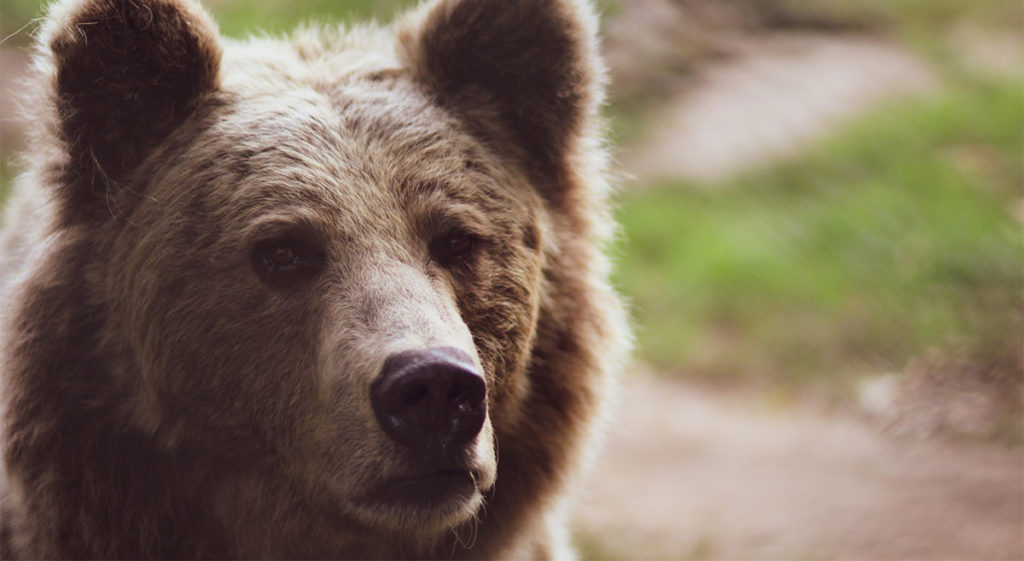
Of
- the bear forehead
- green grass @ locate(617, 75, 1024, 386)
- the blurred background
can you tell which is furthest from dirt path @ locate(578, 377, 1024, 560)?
the bear forehead

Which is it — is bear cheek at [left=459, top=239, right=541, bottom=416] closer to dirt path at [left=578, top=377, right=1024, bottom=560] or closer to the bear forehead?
the bear forehead

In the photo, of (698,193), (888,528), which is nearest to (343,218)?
(888,528)

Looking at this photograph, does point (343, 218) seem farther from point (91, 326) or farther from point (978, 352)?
point (978, 352)

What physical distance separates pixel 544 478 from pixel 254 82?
4.48 feet

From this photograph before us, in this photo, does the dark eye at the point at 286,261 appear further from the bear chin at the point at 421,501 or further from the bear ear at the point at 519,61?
the bear ear at the point at 519,61

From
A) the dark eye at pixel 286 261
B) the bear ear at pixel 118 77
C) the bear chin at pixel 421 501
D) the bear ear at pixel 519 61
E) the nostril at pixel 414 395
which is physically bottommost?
the bear chin at pixel 421 501

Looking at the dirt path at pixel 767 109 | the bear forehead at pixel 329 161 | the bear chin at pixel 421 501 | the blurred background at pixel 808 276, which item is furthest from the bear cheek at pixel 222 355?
the dirt path at pixel 767 109

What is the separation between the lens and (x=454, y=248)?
2.84m

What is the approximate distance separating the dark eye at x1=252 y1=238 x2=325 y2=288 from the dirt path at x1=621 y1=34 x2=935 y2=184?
19.2ft

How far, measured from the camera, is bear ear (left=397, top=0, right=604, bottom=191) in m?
3.08

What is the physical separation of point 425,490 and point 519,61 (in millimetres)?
1287

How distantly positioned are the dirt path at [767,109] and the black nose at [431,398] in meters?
6.10

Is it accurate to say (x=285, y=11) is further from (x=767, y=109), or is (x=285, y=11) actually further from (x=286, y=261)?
(x=286, y=261)

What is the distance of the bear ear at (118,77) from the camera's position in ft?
8.68
